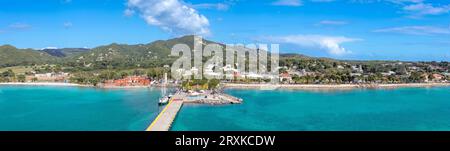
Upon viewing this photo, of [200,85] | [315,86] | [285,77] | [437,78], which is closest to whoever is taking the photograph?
[200,85]

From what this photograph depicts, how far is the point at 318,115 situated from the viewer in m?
15.5

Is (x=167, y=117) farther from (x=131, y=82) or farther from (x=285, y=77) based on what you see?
(x=285, y=77)

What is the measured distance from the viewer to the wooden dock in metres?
11.8

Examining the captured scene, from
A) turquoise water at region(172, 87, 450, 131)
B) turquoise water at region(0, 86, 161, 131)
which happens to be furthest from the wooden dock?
turquoise water at region(0, 86, 161, 131)

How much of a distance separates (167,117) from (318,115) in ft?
16.4

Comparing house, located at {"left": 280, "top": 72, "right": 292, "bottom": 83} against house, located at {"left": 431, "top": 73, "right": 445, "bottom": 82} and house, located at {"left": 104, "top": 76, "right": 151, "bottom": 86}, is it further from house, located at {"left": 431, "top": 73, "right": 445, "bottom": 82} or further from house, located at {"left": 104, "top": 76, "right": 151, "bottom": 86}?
house, located at {"left": 431, "top": 73, "right": 445, "bottom": 82}

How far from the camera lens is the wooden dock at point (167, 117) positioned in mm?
11773

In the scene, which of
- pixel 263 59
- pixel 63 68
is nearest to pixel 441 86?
pixel 263 59

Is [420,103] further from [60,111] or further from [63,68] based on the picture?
[63,68]

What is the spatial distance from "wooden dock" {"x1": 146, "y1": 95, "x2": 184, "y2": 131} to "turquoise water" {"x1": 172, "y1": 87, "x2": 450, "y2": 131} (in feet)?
0.71

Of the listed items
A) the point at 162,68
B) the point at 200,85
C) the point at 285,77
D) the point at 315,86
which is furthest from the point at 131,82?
the point at 315,86

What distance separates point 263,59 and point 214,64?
6.59 metres

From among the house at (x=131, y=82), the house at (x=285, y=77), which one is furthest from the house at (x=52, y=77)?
the house at (x=285, y=77)
